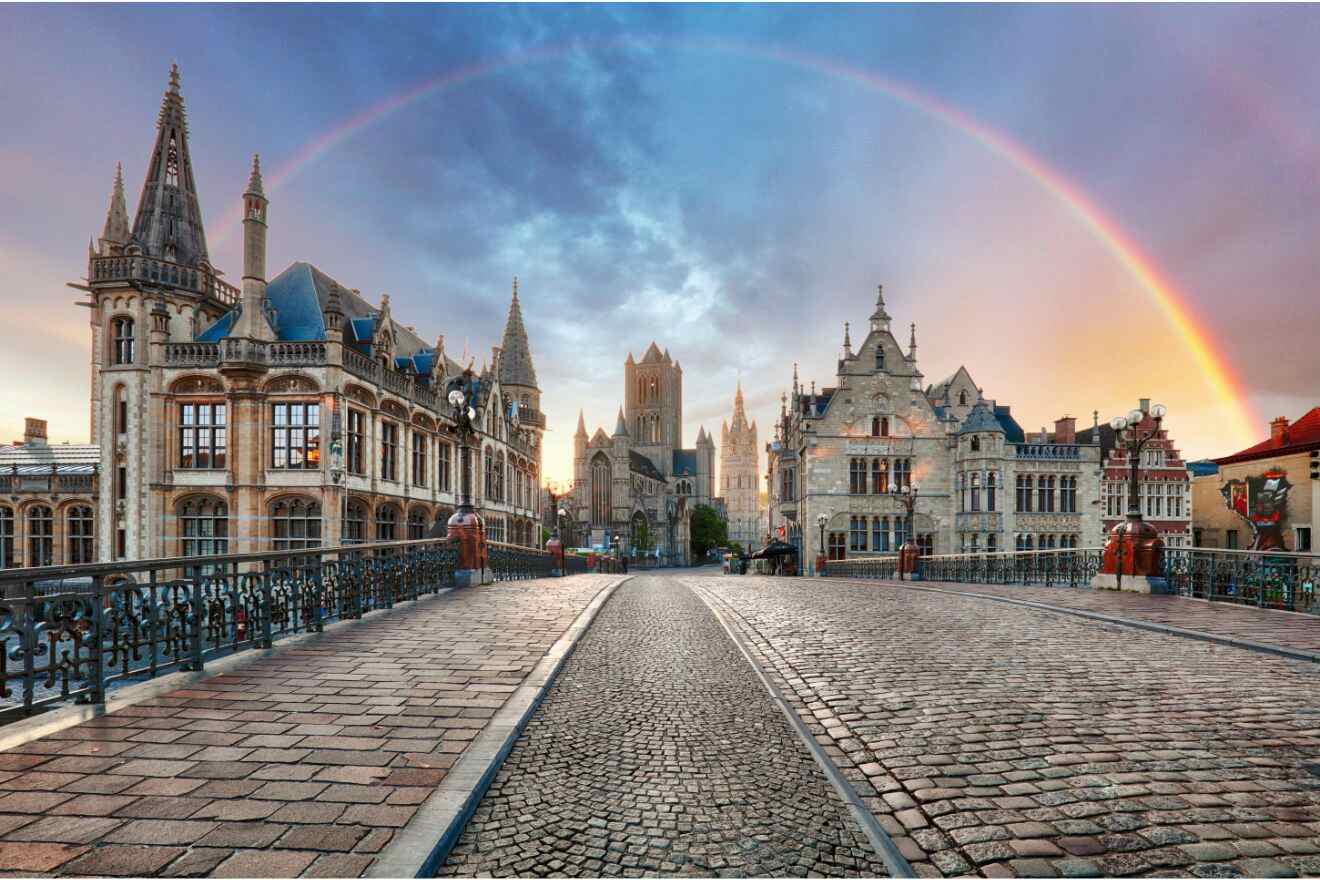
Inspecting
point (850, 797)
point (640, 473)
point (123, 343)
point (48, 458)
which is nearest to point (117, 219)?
point (123, 343)

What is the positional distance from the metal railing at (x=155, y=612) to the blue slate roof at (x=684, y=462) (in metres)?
117

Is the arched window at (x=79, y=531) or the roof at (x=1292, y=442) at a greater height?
the roof at (x=1292, y=442)

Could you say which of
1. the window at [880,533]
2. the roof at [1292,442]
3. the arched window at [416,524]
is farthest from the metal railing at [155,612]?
the roof at [1292,442]

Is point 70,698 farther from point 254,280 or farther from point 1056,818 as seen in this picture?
point 254,280

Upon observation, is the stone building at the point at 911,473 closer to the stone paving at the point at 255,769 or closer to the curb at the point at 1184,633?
the curb at the point at 1184,633

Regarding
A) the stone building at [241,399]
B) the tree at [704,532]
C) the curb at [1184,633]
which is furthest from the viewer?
the tree at [704,532]


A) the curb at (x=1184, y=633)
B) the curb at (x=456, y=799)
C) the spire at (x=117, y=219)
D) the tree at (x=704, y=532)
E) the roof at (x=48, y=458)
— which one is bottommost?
the tree at (x=704, y=532)

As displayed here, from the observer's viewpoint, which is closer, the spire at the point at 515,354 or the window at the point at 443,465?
the window at the point at 443,465

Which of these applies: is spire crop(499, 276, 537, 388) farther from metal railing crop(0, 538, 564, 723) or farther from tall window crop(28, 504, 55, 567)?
metal railing crop(0, 538, 564, 723)

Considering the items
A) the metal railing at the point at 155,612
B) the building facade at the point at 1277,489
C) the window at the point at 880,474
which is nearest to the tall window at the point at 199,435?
the metal railing at the point at 155,612

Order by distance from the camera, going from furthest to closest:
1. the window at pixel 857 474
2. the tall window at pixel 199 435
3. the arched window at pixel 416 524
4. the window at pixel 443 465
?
1. the window at pixel 857 474
2. the window at pixel 443 465
3. the arched window at pixel 416 524
4. the tall window at pixel 199 435

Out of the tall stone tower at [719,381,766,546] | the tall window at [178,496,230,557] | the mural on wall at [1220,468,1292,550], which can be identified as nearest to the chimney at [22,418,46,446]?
the tall window at [178,496,230,557]

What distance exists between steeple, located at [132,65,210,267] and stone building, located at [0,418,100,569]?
13673 mm

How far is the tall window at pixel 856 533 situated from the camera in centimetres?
3816
